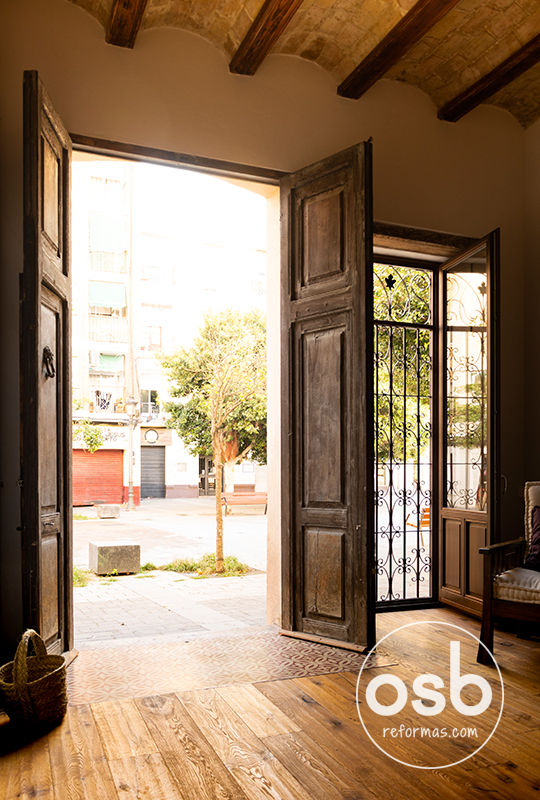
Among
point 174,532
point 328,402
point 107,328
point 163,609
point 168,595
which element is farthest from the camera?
point 107,328

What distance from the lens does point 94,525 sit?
51.7 feet

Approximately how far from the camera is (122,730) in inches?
119

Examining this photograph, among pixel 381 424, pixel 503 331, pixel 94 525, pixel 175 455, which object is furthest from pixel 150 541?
pixel 175 455

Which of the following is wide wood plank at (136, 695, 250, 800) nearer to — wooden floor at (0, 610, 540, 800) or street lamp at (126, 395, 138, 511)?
wooden floor at (0, 610, 540, 800)

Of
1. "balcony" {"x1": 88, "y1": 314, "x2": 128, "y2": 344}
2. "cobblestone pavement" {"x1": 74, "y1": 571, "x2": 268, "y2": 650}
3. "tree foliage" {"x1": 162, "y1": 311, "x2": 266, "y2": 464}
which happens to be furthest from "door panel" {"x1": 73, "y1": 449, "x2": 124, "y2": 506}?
"cobblestone pavement" {"x1": 74, "y1": 571, "x2": 268, "y2": 650}

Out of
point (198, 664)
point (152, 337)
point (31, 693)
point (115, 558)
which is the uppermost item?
point (152, 337)

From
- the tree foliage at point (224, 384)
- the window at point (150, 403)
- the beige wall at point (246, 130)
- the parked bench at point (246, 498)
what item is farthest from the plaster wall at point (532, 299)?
the window at point (150, 403)

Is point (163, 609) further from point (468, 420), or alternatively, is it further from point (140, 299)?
point (140, 299)

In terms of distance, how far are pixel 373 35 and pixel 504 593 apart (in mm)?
3671

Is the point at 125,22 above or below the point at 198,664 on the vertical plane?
above

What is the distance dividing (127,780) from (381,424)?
3737mm

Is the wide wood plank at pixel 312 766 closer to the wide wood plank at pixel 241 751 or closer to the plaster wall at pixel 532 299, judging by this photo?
the wide wood plank at pixel 241 751

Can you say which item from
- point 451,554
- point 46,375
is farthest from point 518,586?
point 46,375

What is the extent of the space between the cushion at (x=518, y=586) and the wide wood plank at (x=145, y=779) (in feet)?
7.24
